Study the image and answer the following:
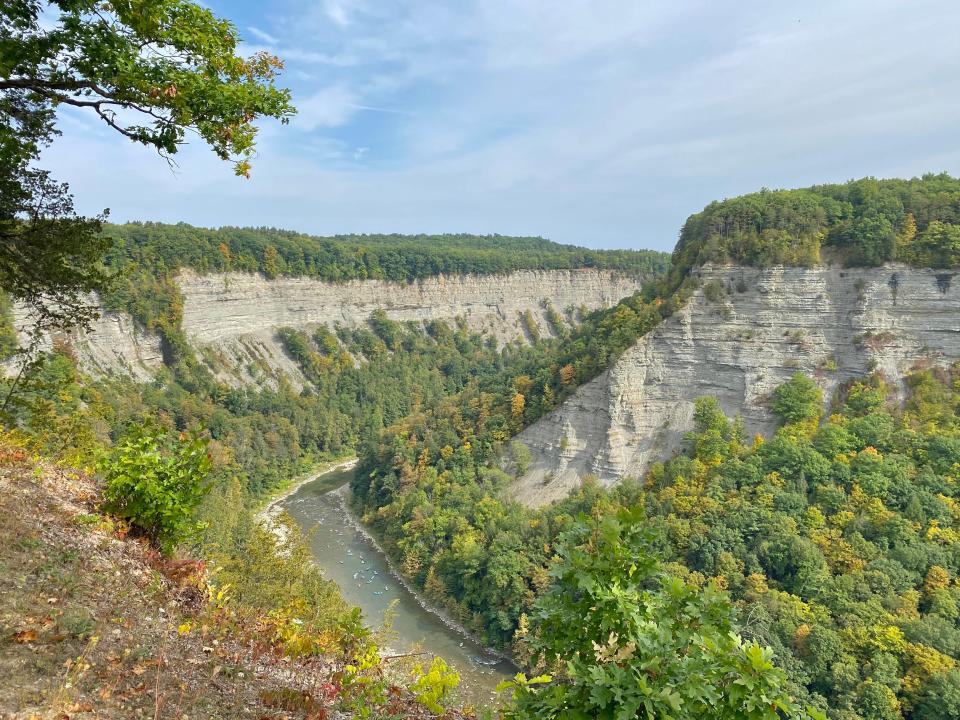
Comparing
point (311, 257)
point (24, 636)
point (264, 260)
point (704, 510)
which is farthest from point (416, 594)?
point (311, 257)

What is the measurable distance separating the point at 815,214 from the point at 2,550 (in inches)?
1420

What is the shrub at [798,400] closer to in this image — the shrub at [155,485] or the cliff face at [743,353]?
the cliff face at [743,353]

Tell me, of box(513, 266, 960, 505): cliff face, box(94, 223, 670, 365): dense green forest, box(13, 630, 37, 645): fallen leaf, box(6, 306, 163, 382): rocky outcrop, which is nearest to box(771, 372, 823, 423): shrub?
box(513, 266, 960, 505): cliff face

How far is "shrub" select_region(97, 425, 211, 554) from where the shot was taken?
Result: 7594mm

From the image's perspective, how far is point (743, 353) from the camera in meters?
31.7

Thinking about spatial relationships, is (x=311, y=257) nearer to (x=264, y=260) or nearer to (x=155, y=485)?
(x=264, y=260)

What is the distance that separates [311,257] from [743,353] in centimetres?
6038

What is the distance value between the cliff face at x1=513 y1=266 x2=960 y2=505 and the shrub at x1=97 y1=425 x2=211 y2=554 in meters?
26.8

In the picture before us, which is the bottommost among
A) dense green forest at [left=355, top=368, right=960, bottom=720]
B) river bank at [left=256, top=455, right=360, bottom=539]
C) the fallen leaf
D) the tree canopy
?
river bank at [left=256, top=455, right=360, bottom=539]

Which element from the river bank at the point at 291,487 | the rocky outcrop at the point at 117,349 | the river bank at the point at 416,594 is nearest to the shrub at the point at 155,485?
the river bank at the point at 416,594

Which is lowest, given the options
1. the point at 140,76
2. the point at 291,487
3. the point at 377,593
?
the point at 291,487

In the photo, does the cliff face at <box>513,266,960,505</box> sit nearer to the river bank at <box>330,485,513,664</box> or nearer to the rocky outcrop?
the river bank at <box>330,485,513,664</box>

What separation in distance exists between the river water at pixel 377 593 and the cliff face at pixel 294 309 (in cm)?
2047

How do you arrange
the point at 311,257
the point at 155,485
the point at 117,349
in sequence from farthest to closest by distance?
the point at 311,257
the point at 117,349
the point at 155,485
